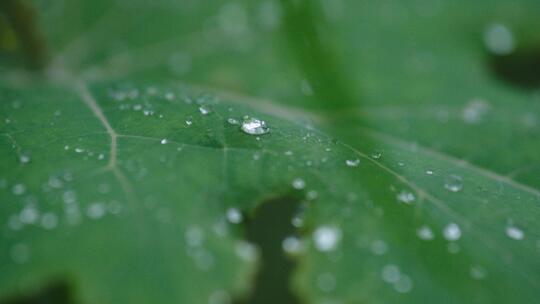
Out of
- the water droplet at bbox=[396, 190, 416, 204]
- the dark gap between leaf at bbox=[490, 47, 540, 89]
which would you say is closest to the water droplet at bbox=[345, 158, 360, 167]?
the water droplet at bbox=[396, 190, 416, 204]

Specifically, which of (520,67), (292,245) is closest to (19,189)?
(292,245)

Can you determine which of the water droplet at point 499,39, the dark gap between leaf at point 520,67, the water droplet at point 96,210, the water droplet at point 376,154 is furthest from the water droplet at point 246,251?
the water droplet at point 499,39

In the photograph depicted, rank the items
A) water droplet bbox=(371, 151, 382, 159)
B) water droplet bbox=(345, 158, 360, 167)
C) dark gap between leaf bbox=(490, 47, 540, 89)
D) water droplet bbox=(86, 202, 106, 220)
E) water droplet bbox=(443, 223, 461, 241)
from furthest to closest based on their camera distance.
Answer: dark gap between leaf bbox=(490, 47, 540, 89) < water droplet bbox=(371, 151, 382, 159) < water droplet bbox=(345, 158, 360, 167) < water droplet bbox=(443, 223, 461, 241) < water droplet bbox=(86, 202, 106, 220)

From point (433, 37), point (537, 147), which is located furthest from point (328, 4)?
point (537, 147)

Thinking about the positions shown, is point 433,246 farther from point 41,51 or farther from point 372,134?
point 41,51

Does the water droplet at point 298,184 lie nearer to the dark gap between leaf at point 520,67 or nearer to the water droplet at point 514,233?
the water droplet at point 514,233

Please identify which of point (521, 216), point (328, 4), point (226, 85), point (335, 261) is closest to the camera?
point (335, 261)

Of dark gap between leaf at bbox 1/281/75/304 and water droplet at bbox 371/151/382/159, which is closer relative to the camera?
dark gap between leaf at bbox 1/281/75/304

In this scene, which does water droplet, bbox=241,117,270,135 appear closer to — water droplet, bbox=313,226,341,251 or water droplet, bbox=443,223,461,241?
water droplet, bbox=313,226,341,251
